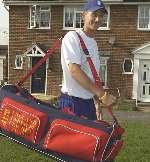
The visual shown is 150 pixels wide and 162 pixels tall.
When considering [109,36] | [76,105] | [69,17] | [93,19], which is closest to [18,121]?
[76,105]

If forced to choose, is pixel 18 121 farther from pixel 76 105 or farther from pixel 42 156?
pixel 42 156

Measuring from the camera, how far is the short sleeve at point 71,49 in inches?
191

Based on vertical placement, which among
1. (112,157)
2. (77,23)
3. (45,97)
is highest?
(77,23)

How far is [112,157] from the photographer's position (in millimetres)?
4598

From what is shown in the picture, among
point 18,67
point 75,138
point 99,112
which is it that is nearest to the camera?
point 75,138

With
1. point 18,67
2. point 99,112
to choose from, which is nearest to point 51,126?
point 99,112

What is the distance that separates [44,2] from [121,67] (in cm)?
543

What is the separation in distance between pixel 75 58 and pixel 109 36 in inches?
924

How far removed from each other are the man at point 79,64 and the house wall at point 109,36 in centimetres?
2256

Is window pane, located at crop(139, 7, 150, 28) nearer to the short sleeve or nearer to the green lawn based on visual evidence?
the green lawn

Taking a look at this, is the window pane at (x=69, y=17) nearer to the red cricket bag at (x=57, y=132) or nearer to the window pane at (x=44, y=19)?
A: the window pane at (x=44, y=19)

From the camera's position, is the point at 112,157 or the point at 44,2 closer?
the point at 112,157

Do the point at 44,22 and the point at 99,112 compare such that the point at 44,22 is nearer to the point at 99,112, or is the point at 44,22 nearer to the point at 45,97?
the point at 45,97

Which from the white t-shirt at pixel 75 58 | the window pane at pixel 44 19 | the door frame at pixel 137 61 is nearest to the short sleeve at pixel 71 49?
the white t-shirt at pixel 75 58
